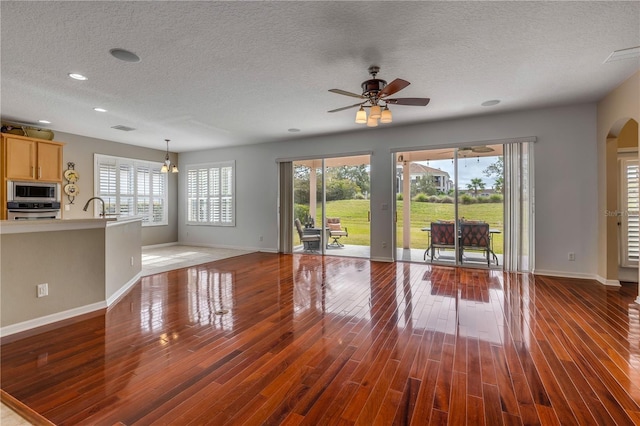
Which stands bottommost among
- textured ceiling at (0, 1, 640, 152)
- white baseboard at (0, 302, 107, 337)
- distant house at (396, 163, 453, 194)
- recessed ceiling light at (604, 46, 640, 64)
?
white baseboard at (0, 302, 107, 337)

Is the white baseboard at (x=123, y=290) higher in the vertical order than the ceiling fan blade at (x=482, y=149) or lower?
lower

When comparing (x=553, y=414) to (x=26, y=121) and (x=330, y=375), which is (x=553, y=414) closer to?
(x=330, y=375)

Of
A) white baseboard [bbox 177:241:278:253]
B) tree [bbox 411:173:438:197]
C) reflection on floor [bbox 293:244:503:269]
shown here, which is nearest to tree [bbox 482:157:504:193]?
tree [bbox 411:173:438:197]

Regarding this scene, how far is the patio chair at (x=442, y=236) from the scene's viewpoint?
613cm

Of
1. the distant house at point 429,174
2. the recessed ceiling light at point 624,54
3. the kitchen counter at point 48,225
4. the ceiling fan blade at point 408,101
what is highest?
the recessed ceiling light at point 624,54

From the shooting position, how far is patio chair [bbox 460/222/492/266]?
5.86 m

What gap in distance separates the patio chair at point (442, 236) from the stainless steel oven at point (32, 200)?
782cm

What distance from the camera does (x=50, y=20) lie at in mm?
2693

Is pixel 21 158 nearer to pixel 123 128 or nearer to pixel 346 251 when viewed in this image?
pixel 123 128

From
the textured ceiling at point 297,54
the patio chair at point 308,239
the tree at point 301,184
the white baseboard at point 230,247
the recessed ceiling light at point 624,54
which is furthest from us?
the white baseboard at point 230,247

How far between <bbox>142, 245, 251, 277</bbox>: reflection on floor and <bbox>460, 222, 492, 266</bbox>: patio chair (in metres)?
5.20

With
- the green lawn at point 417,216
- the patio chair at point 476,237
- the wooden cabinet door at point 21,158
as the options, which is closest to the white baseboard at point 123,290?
the wooden cabinet door at point 21,158

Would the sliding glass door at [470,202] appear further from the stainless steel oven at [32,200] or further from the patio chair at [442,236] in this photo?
the stainless steel oven at [32,200]

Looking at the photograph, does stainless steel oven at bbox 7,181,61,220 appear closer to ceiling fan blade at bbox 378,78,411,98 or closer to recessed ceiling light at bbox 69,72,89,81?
recessed ceiling light at bbox 69,72,89,81
